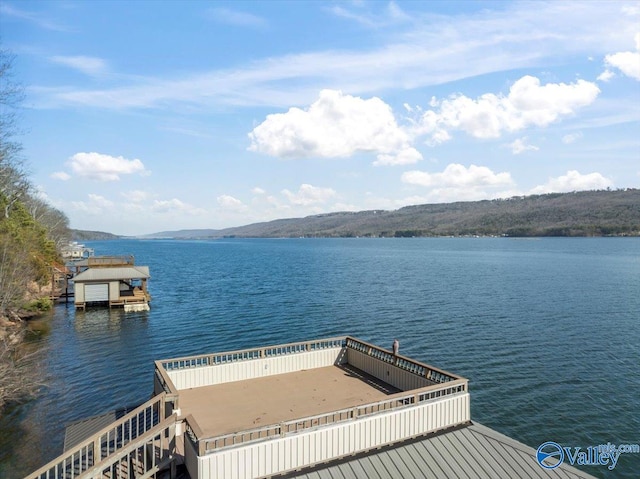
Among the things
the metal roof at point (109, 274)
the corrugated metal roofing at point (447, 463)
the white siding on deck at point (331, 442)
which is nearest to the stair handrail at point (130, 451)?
the white siding on deck at point (331, 442)

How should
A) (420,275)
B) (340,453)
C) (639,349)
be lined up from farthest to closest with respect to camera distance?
1. (420,275)
2. (639,349)
3. (340,453)

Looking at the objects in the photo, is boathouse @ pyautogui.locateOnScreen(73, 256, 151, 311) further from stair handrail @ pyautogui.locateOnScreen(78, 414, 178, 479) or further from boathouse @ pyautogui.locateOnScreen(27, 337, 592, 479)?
stair handrail @ pyautogui.locateOnScreen(78, 414, 178, 479)

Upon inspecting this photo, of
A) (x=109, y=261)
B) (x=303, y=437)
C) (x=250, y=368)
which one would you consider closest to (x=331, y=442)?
(x=303, y=437)

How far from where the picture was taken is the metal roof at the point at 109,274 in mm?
41938

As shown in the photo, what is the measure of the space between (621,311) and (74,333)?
4416 cm

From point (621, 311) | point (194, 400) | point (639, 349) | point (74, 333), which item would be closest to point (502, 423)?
point (194, 400)

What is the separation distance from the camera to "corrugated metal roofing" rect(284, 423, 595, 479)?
358 inches

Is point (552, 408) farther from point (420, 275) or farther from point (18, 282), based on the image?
point (420, 275)

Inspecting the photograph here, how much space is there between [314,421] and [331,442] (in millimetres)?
580

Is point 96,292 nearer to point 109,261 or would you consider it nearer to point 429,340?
point 109,261

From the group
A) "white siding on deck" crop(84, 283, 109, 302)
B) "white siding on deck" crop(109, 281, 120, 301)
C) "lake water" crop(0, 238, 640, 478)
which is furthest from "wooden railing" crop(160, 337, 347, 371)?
"white siding on deck" crop(84, 283, 109, 302)

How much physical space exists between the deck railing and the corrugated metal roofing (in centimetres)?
85

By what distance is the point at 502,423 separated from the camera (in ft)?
52.9

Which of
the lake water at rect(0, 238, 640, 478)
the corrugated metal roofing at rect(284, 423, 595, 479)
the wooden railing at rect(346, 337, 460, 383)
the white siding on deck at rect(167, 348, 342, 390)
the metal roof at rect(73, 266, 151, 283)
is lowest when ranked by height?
the lake water at rect(0, 238, 640, 478)
